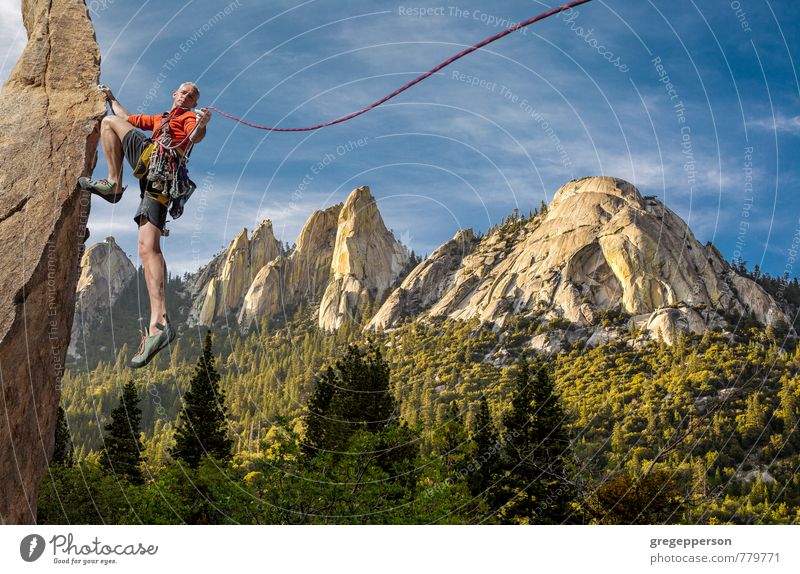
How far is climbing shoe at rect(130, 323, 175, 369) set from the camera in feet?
25.7

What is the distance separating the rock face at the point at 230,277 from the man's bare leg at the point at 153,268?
15227 cm

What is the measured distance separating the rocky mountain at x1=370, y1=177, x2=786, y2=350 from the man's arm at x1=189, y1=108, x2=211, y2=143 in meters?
111

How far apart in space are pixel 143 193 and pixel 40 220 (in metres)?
1.45

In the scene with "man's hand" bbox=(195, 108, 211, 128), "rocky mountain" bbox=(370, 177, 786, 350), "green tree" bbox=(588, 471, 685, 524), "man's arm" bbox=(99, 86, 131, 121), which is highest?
"rocky mountain" bbox=(370, 177, 786, 350)

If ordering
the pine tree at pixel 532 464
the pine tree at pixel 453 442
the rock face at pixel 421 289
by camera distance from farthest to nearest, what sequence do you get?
the rock face at pixel 421 289 → the pine tree at pixel 453 442 → the pine tree at pixel 532 464

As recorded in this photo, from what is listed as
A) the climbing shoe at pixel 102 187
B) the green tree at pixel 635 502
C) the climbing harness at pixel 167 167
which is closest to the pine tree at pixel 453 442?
the green tree at pixel 635 502

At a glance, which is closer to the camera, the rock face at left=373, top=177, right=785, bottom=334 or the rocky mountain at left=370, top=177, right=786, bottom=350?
the rocky mountain at left=370, top=177, right=786, bottom=350

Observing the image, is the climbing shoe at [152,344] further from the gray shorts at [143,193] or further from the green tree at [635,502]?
the green tree at [635,502]

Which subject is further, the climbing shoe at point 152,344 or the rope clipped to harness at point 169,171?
the rope clipped to harness at point 169,171

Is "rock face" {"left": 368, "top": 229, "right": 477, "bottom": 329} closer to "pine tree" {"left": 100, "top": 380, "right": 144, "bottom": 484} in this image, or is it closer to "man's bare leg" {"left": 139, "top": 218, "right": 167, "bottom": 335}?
"pine tree" {"left": 100, "top": 380, "right": 144, "bottom": 484}

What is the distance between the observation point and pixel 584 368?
87.9m

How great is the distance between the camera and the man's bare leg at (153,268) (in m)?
8.17

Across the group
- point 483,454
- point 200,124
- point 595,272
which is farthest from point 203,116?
point 595,272

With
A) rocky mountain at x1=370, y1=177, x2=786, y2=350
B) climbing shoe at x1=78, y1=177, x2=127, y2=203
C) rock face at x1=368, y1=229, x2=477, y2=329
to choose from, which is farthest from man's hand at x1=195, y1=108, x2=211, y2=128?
rock face at x1=368, y1=229, x2=477, y2=329
